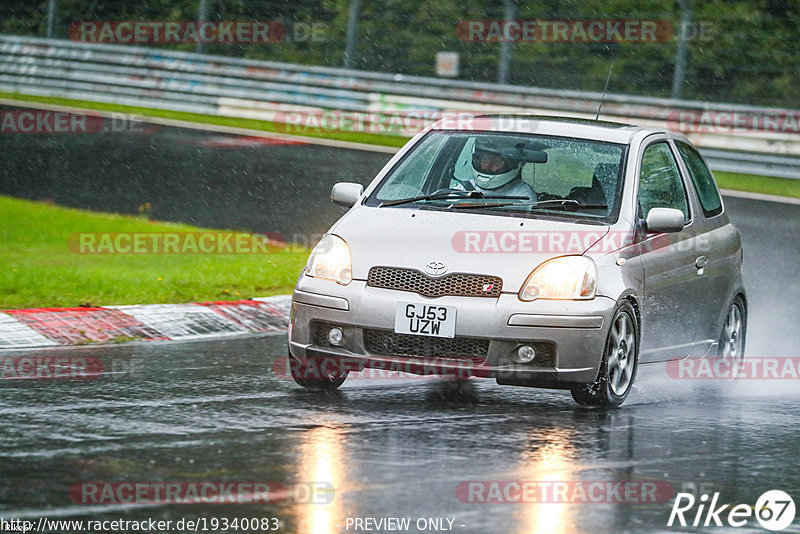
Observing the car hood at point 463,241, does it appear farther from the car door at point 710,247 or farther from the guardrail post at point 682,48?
the guardrail post at point 682,48

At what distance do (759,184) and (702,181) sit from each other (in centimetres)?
1330

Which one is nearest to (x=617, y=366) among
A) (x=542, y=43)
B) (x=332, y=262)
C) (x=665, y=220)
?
(x=665, y=220)

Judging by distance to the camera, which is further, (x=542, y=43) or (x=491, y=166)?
(x=542, y=43)

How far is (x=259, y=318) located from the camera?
36.3ft

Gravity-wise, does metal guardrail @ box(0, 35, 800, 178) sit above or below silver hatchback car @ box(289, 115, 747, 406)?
above

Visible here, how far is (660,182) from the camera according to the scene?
9.21 m

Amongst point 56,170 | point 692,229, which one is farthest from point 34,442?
point 56,170

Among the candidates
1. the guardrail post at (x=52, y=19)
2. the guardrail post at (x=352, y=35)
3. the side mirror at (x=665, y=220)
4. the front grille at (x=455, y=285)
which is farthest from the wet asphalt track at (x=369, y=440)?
the guardrail post at (x=52, y=19)

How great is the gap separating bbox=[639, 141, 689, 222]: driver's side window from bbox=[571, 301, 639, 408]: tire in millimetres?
842

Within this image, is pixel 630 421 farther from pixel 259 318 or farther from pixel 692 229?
pixel 259 318

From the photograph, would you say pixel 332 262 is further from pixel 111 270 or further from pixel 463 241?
pixel 111 270

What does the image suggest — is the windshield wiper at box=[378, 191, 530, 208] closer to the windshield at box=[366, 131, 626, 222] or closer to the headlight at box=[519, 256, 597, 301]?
the windshield at box=[366, 131, 626, 222]

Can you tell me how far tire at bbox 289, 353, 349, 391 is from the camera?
8312 mm

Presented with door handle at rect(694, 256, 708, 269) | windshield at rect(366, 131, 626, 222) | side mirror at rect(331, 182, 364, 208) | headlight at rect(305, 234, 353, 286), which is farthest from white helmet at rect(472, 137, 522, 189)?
door handle at rect(694, 256, 708, 269)
